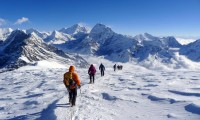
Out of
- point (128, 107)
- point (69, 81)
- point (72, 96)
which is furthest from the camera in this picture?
point (128, 107)

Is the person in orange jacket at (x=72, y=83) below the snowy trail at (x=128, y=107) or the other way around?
the other way around

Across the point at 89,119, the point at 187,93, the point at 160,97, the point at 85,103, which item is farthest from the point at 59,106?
the point at 187,93

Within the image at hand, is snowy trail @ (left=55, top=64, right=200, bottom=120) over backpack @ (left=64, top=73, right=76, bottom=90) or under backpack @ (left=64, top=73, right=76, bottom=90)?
under

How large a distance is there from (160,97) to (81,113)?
683 centimetres

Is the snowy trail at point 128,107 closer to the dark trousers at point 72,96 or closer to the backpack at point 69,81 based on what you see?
the dark trousers at point 72,96

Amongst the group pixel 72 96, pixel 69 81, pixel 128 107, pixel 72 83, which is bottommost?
pixel 128 107

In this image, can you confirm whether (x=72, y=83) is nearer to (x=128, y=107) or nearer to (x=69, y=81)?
(x=69, y=81)

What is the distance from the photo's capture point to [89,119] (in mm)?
14188

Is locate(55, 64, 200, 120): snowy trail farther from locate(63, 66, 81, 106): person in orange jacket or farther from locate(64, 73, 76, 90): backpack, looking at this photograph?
locate(64, 73, 76, 90): backpack

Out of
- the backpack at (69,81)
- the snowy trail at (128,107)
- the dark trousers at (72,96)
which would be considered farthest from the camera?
the dark trousers at (72,96)

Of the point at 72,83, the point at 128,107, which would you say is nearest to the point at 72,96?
the point at 72,83

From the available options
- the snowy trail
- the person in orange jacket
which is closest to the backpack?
the person in orange jacket

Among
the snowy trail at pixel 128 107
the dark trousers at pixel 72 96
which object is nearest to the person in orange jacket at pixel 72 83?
the dark trousers at pixel 72 96

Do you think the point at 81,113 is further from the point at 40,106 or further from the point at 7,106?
the point at 7,106
